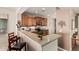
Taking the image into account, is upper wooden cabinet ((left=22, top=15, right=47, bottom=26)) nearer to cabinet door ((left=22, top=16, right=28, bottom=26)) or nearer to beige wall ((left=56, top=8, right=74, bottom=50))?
cabinet door ((left=22, top=16, right=28, bottom=26))

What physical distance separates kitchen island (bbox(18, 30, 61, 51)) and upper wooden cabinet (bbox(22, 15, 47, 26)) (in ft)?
0.42

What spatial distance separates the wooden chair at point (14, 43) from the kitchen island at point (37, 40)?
2.9 inches

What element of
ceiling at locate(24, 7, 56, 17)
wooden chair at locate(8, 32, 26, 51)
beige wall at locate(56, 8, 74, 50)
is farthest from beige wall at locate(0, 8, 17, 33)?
beige wall at locate(56, 8, 74, 50)

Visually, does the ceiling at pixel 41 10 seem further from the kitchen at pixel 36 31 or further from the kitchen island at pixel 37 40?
the kitchen island at pixel 37 40

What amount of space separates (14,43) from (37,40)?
34 cm

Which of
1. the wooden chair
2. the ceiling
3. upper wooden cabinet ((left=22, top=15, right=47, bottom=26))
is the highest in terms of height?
the ceiling

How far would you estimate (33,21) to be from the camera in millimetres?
1525

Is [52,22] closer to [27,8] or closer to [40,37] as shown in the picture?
[40,37]

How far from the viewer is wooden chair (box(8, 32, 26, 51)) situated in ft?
4.94

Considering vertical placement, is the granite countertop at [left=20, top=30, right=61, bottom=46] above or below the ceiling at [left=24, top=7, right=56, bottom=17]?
below

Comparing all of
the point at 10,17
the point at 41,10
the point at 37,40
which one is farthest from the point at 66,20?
the point at 10,17

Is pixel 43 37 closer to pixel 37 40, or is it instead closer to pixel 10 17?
pixel 37 40
